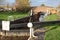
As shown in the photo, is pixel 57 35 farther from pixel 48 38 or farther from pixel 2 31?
pixel 2 31

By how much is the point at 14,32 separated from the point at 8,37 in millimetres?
349

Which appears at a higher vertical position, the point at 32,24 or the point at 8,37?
the point at 32,24

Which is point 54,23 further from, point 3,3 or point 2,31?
point 3,3

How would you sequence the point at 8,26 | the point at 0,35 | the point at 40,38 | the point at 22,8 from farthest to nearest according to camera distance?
the point at 22,8
the point at 0,35
the point at 8,26
the point at 40,38

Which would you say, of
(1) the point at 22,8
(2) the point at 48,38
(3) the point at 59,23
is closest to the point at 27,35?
(3) the point at 59,23

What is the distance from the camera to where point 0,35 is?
33.0ft

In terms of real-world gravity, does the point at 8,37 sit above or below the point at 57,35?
below

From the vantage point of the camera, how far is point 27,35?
9977mm

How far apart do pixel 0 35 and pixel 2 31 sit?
230 millimetres

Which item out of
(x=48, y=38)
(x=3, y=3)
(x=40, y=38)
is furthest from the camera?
(x=3, y=3)

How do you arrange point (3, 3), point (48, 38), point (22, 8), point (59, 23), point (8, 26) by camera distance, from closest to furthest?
1. point (48, 38)
2. point (8, 26)
3. point (59, 23)
4. point (22, 8)
5. point (3, 3)

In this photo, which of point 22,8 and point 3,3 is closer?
point 22,8

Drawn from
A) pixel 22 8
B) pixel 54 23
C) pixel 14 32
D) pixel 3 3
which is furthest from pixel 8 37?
pixel 3 3

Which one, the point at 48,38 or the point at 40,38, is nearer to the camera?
the point at 48,38
